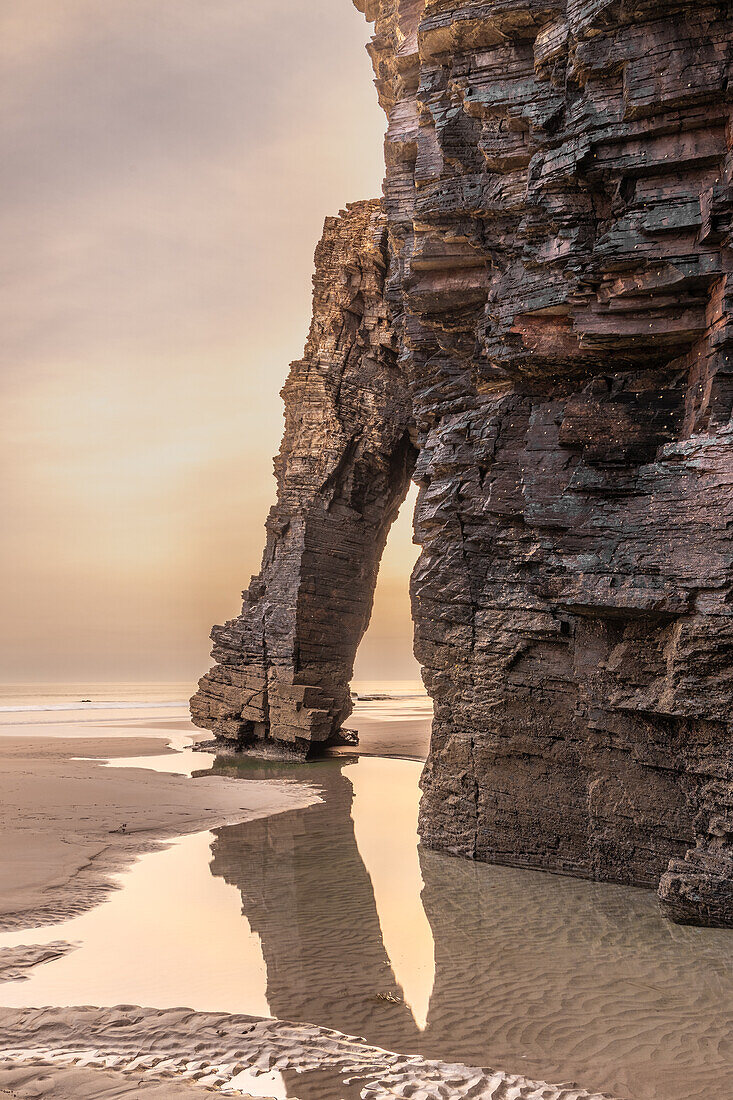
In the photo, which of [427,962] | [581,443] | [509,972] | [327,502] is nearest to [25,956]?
[427,962]

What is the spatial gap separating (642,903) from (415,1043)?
4806 mm

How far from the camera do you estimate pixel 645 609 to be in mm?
10188

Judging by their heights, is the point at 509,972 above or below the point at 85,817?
below

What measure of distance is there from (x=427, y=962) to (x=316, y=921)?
62.4 inches

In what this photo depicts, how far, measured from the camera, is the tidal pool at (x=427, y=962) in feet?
20.3

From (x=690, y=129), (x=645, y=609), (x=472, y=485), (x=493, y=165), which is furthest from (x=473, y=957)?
(x=493, y=165)

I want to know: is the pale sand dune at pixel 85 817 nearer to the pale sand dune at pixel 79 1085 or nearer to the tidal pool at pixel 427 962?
the tidal pool at pixel 427 962

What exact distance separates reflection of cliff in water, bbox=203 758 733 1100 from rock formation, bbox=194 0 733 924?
100 cm

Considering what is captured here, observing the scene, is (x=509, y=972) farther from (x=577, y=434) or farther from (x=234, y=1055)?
(x=577, y=434)

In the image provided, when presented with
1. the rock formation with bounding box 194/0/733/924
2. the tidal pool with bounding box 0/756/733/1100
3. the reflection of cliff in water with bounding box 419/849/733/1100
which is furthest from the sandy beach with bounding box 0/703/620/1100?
the rock formation with bounding box 194/0/733/924

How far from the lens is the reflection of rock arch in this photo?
672 centimetres

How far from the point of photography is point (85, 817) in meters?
14.6

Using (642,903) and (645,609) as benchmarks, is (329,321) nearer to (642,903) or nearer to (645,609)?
(645,609)

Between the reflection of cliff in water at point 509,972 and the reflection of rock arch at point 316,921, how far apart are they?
22 mm
